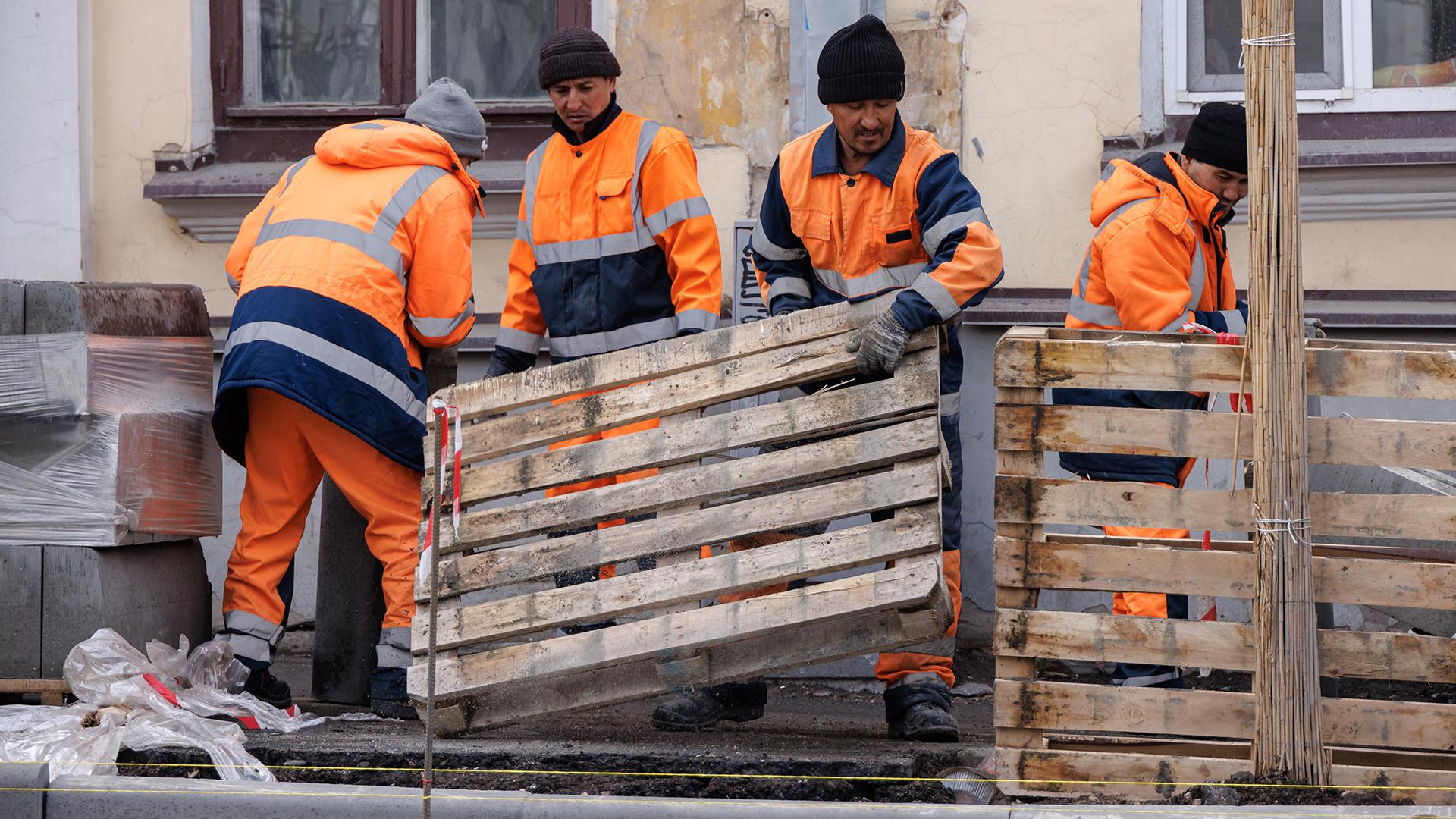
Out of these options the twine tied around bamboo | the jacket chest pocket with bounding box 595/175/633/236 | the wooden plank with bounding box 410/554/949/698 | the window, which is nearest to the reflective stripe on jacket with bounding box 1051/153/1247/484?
the wooden plank with bounding box 410/554/949/698

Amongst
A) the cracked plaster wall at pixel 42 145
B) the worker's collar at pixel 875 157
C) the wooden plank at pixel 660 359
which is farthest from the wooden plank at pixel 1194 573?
the cracked plaster wall at pixel 42 145

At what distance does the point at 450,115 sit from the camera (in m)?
4.68

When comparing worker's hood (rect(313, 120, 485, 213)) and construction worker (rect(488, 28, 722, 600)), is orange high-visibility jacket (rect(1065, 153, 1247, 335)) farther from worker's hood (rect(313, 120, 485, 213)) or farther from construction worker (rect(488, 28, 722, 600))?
worker's hood (rect(313, 120, 485, 213))

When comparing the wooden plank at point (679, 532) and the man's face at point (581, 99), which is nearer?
the wooden plank at point (679, 532)

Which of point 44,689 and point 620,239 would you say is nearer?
point 44,689

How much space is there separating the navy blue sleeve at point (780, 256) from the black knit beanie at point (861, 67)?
37 cm

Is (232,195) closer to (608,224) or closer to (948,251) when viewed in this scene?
(608,224)

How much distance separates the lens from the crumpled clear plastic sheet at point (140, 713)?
3527mm

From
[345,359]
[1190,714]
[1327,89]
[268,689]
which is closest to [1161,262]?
[1190,714]

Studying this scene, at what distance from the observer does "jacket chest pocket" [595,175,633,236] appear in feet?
14.9

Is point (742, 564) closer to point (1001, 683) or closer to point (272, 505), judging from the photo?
point (1001, 683)

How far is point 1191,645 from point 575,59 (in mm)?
2528

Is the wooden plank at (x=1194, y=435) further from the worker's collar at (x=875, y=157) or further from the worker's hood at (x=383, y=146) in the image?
the worker's hood at (x=383, y=146)

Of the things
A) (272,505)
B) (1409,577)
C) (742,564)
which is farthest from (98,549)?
(1409,577)
